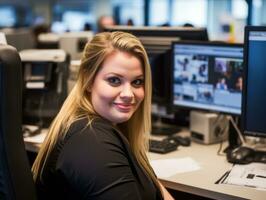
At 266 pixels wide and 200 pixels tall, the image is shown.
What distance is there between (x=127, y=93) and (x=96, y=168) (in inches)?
12.7

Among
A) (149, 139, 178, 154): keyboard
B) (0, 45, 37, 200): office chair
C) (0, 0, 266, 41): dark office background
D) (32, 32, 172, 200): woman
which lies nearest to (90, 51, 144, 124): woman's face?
(32, 32, 172, 200): woman

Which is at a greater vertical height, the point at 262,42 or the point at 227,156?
the point at 262,42

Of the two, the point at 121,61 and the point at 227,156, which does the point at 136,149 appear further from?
the point at 227,156

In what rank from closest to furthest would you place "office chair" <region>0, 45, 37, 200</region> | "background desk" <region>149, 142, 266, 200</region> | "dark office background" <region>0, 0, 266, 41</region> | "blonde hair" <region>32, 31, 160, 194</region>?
"office chair" <region>0, 45, 37, 200</region>
"blonde hair" <region>32, 31, 160, 194</region>
"background desk" <region>149, 142, 266, 200</region>
"dark office background" <region>0, 0, 266, 41</region>

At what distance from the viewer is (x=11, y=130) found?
1.15m

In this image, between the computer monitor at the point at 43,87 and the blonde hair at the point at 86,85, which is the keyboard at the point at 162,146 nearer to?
the blonde hair at the point at 86,85

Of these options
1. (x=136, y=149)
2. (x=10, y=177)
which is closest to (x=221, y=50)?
(x=136, y=149)

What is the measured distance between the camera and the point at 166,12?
31.9 ft

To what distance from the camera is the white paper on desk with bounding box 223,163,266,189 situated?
62.6 inches

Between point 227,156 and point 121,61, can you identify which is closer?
point 121,61

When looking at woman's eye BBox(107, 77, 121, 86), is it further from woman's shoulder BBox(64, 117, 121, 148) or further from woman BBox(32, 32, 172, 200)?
woman's shoulder BBox(64, 117, 121, 148)

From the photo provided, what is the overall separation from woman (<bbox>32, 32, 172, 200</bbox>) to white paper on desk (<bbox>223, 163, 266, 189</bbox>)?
0.91 feet

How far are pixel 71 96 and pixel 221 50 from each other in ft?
2.78

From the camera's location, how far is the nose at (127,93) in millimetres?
1420
